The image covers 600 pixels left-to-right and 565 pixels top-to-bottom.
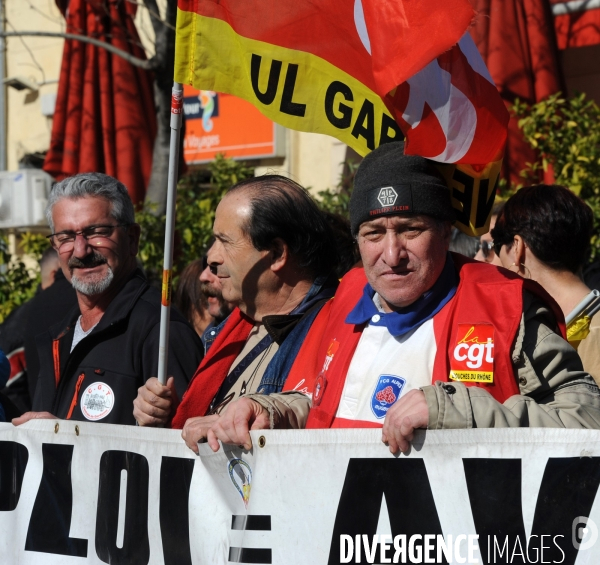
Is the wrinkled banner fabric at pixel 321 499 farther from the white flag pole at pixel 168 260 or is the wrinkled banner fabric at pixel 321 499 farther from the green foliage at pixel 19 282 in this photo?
the green foliage at pixel 19 282

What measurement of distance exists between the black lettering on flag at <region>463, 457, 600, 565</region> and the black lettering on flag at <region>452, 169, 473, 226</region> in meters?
0.77

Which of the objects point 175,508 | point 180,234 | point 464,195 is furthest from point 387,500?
point 180,234

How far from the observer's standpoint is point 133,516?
9.32ft

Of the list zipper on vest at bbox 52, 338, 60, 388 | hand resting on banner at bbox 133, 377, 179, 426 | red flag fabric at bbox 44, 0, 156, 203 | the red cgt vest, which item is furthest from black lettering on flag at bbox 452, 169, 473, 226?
red flag fabric at bbox 44, 0, 156, 203

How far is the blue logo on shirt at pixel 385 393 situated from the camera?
2473 mm

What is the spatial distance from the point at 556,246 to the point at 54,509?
6.20 ft

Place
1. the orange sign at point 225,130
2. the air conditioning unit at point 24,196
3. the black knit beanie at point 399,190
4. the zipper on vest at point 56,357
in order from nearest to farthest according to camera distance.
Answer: the black knit beanie at point 399,190 → the zipper on vest at point 56,357 → the orange sign at point 225,130 → the air conditioning unit at point 24,196

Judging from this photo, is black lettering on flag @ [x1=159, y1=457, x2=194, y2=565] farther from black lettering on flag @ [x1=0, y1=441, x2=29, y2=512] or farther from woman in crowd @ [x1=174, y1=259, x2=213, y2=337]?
woman in crowd @ [x1=174, y1=259, x2=213, y2=337]

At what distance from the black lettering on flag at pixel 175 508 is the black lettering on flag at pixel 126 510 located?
7cm

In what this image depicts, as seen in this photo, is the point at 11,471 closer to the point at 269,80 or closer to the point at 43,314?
the point at 269,80

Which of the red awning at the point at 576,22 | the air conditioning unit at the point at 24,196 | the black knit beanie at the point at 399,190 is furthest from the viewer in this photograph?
the air conditioning unit at the point at 24,196

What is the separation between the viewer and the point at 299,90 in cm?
315

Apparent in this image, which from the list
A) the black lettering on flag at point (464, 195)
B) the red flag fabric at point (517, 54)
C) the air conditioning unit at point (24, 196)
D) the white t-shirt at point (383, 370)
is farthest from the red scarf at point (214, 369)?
the air conditioning unit at point (24, 196)

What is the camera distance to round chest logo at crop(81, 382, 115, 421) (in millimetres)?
3438
